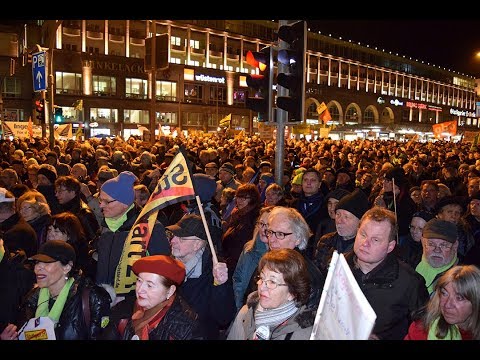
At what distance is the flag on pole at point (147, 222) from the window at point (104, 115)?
2161 inches

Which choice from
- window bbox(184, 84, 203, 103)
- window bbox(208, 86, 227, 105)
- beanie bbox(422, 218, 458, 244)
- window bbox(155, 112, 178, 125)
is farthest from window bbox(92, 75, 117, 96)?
beanie bbox(422, 218, 458, 244)

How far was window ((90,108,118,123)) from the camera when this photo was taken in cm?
5697

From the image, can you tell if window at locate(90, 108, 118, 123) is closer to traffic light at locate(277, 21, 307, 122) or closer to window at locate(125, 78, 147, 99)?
window at locate(125, 78, 147, 99)

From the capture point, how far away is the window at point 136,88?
60.0 m

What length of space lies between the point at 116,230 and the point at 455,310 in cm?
291

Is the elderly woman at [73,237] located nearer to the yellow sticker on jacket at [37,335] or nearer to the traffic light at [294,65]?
the yellow sticker on jacket at [37,335]

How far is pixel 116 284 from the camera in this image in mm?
4328

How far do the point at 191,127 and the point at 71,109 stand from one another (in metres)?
15.4

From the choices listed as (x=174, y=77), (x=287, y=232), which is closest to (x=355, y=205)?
(x=287, y=232)

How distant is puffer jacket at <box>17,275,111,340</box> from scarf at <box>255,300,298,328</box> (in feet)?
3.77

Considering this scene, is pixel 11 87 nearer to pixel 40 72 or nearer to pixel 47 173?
pixel 40 72

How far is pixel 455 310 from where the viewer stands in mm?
3160
